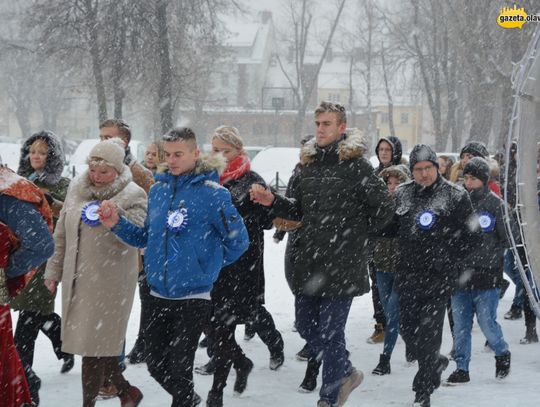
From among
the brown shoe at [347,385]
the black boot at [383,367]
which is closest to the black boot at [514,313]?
the black boot at [383,367]

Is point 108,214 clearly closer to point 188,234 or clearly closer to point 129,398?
point 188,234

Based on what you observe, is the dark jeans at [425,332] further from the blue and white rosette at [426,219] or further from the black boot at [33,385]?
the black boot at [33,385]

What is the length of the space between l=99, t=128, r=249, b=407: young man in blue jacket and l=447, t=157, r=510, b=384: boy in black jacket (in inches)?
98.7

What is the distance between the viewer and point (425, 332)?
5.98 m

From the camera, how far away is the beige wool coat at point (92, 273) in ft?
17.1

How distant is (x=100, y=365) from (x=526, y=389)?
3280 millimetres

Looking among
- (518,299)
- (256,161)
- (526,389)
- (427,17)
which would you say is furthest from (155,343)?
(427,17)

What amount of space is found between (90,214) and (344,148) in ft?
5.60

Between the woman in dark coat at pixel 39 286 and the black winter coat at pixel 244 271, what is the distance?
3.99 ft

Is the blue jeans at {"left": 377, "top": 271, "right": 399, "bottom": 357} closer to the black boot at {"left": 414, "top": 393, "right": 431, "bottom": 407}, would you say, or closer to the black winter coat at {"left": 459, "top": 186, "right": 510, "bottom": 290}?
the black winter coat at {"left": 459, "top": 186, "right": 510, "bottom": 290}

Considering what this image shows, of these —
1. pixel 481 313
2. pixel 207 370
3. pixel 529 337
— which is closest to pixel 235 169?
pixel 207 370

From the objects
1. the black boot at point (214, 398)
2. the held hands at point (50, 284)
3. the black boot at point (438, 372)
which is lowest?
the black boot at point (214, 398)

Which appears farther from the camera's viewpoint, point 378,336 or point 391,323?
point 378,336

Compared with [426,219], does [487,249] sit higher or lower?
lower
